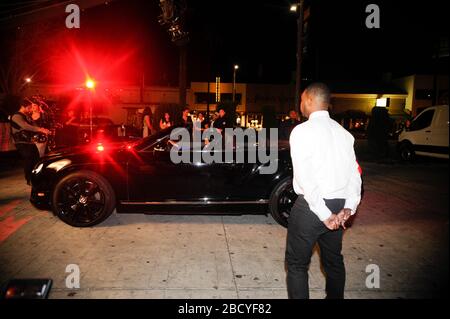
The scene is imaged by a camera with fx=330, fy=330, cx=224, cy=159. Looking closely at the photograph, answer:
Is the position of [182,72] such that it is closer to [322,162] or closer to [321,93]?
[321,93]

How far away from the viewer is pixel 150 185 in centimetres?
483

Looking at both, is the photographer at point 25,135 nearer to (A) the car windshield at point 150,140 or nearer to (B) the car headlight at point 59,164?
(B) the car headlight at point 59,164

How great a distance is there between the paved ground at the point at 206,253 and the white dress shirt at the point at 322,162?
0.55m

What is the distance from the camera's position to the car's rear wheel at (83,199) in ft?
15.6

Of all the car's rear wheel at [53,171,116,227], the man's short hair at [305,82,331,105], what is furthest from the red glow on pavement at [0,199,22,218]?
the man's short hair at [305,82,331,105]

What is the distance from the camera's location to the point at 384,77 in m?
41.2

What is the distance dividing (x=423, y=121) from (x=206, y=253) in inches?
427

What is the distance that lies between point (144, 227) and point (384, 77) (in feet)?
142

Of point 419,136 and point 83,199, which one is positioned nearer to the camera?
point 83,199

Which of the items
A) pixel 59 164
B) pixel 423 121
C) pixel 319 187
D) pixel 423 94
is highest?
pixel 423 94

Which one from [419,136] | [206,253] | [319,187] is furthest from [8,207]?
[419,136]

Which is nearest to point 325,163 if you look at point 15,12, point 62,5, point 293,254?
point 293,254

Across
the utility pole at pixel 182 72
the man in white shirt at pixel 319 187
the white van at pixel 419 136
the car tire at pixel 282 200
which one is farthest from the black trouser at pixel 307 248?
the utility pole at pixel 182 72

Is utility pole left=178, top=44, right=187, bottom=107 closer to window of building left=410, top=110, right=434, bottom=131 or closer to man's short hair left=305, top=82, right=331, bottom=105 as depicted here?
window of building left=410, top=110, right=434, bottom=131
